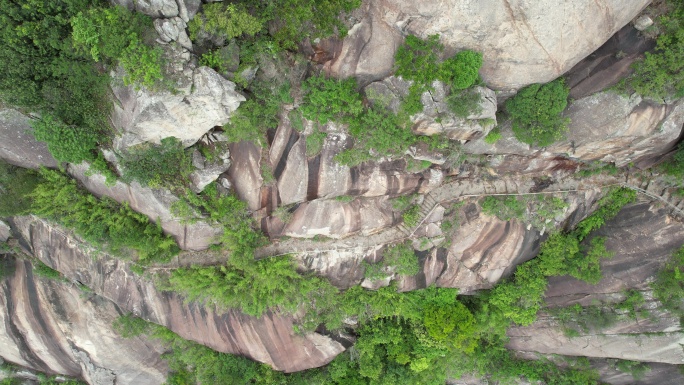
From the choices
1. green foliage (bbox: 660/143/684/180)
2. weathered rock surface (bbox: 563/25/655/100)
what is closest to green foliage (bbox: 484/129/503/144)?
Result: weathered rock surface (bbox: 563/25/655/100)

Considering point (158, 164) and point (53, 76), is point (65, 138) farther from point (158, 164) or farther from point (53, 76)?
point (158, 164)

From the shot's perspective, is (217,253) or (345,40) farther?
(217,253)

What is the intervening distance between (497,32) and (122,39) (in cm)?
987

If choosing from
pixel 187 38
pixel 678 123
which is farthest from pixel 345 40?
pixel 678 123

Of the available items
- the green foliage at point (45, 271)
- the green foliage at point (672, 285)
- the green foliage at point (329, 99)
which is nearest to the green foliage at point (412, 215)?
→ the green foliage at point (329, 99)

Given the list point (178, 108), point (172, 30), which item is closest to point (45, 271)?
point (178, 108)

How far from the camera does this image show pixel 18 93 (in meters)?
9.84

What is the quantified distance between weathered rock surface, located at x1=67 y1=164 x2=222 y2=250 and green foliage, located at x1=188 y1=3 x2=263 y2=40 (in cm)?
571

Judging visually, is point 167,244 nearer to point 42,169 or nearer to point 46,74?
A: point 42,169

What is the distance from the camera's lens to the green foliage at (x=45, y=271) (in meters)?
15.7

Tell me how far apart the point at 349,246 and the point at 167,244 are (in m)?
6.72

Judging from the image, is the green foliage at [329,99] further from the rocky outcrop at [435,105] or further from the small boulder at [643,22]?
the small boulder at [643,22]

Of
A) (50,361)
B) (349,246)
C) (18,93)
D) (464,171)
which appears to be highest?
(18,93)

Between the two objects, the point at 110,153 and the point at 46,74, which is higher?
the point at 46,74
